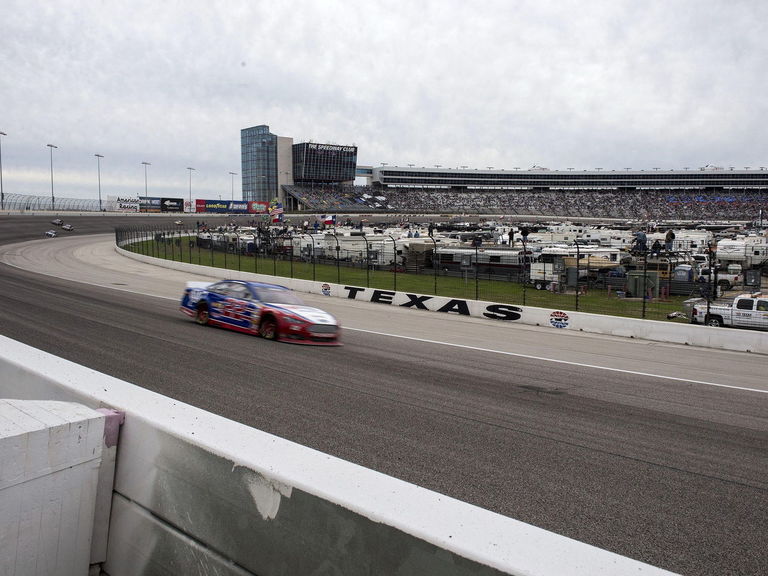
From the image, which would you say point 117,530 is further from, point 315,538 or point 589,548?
point 589,548

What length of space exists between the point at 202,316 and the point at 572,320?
10712 mm

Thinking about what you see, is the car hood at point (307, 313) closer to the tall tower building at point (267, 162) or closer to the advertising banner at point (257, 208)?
the advertising banner at point (257, 208)

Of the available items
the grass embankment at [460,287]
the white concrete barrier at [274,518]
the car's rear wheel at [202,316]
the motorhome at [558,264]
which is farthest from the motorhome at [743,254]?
the white concrete barrier at [274,518]

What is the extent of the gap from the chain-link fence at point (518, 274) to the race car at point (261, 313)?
27.8 feet

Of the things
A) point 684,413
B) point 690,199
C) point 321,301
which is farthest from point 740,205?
point 684,413

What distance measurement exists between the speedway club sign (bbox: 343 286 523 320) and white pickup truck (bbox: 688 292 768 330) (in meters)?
5.52

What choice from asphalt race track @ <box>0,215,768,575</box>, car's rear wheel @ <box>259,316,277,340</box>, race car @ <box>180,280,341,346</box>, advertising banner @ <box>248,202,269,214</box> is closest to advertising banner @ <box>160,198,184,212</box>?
advertising banner @ <box>248,202,269,214</box>

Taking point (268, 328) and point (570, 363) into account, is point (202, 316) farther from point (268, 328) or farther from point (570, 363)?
point (570, 363)

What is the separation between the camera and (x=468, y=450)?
6.70 meters

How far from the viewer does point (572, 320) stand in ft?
60.3

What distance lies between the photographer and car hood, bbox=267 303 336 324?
13.5m

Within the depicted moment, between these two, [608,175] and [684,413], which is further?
[608,175]

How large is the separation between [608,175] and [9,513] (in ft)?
542

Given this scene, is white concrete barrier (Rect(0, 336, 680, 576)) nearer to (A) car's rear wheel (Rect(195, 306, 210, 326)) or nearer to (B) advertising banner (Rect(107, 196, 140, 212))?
(A) car's rear wheel (Rect(195, 306, 210, 326))
